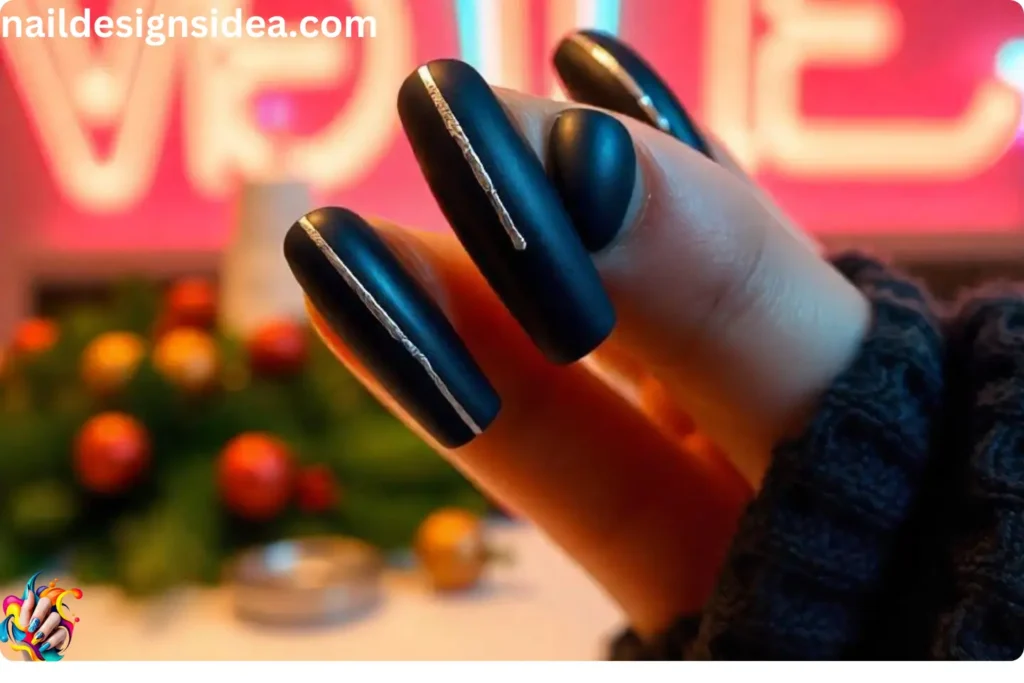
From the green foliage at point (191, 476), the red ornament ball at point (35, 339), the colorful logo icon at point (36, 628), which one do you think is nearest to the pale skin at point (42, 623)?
the colorful logo icon at point (36, 628)

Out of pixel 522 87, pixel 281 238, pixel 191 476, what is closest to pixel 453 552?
pixel 191 476

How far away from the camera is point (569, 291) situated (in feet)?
0.48

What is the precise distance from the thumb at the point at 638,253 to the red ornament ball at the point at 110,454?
28cm

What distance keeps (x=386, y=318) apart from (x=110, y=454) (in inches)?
11.3

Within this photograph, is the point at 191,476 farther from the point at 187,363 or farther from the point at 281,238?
the point at 281,238

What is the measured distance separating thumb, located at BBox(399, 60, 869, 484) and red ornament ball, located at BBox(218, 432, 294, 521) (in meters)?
0.25

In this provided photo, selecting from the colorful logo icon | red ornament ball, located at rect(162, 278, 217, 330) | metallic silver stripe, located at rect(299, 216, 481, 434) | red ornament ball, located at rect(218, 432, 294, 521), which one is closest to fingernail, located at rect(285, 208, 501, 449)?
metallic silver stripe, located at rect(299, 216, 481, 434)

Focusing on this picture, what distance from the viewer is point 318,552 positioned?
0.39 m

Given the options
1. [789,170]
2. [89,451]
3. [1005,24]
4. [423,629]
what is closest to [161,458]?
[89,451]

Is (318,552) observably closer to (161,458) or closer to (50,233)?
(161,458)

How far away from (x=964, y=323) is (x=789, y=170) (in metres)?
0.49

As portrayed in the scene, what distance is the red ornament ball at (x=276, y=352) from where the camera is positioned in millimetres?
448

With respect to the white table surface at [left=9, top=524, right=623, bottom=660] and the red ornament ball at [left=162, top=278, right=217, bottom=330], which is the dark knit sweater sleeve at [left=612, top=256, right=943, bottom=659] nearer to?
the white table surface at [left=9, top=524, right=623, bottom=660]

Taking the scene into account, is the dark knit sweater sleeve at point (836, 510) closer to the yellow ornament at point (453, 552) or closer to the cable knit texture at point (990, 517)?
the cable knit texture at point (990, 517)
